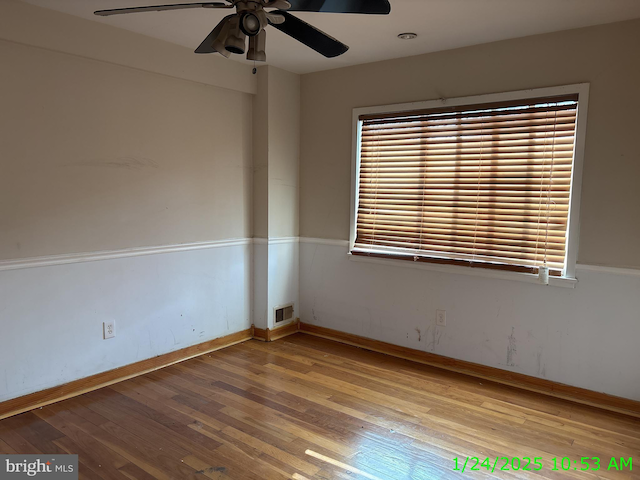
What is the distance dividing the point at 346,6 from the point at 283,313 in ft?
9.69

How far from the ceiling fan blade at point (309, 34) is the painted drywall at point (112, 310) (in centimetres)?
197

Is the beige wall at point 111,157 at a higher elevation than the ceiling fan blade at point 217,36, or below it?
below

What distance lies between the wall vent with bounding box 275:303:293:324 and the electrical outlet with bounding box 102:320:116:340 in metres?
1.41

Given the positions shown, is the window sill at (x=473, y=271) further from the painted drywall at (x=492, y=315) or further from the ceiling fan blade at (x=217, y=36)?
the ceiling fan blade at (x=217, y=36)

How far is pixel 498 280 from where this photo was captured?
10.8 ft

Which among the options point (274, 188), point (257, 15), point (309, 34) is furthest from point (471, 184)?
point (257, 15)

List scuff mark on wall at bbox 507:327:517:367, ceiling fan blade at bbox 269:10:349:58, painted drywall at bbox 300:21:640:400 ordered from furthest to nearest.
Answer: scuff mark on wall at bbox 507:327:517:367, painted drywall at bbox 300:21:640:400, ceiling fan blade at bbox 269:10:349:58

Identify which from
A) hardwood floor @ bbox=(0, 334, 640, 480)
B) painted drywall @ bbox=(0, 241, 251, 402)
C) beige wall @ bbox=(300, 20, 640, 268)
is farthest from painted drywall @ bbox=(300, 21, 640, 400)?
painted drywall @ bbox=(0, 241, 251, 402)

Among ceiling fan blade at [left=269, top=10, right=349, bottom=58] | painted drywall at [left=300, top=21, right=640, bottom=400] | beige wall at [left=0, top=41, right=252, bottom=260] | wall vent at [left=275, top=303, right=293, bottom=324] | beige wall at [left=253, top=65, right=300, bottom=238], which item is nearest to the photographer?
ceiling fan blade at [left=269, top=10, right=349, bottom=58]

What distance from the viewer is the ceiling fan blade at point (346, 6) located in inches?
68.1

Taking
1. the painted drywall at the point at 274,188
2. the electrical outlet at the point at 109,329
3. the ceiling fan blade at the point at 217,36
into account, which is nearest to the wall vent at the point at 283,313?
the painted drywall at the point at 274,188

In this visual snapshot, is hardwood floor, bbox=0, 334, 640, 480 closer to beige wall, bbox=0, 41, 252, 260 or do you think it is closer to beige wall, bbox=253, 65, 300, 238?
beige wall, bbox=0, 41, 252, 260

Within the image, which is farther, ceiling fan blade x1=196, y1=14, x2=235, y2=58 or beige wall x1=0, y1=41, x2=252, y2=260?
beige wall x1=0, y1=41, x2=252, y2=260

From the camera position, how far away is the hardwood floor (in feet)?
7.47
